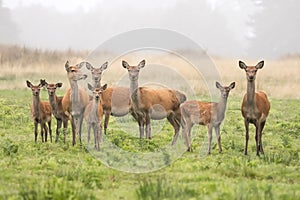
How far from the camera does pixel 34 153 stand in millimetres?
12461

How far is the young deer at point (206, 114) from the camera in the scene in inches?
A: 543

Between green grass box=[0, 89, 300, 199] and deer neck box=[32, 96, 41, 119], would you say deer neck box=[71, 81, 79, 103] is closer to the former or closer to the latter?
deer neck box=[32, 96, 41, 119]

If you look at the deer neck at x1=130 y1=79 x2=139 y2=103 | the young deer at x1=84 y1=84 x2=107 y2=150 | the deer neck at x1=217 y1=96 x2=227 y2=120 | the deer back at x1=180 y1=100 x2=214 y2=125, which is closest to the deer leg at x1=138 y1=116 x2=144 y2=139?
the deer neck at x1=130 y1=79 x2=139 y2=103

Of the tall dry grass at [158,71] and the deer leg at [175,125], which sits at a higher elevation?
the tall dry grass at [158,71]

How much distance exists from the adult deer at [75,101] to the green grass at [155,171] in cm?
63

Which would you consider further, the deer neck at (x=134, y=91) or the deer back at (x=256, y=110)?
the deer neck at (x=134, y=91)

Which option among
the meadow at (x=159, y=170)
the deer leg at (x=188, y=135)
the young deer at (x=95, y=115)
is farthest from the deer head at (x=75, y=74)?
the deer leg at (x=188, y=135)

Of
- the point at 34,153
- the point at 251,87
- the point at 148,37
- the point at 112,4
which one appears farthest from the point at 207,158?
the point at 112,4

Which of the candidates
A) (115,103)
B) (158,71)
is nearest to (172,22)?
(158,71)

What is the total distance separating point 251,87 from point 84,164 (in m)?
4.19

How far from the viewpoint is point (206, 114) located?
45.7ft

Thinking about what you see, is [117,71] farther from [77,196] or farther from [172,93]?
[77,196]

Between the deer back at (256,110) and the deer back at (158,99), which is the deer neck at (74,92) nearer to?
the deer back at (158,99)

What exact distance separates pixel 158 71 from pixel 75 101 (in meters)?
16.5
